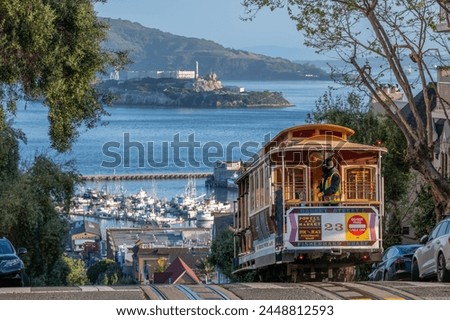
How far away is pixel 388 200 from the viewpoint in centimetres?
5278

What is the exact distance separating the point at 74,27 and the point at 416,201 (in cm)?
2497

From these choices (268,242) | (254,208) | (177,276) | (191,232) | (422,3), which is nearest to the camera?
(268,242)

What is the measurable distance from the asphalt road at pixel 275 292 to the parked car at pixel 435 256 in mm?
2859

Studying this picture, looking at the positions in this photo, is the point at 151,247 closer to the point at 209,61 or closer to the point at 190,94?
the point at 209,61

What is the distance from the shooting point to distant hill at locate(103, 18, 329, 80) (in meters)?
104

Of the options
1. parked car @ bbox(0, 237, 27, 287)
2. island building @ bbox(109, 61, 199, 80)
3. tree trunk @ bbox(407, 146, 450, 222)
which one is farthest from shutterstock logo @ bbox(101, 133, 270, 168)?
parked car @ bbox(0, 237, 27, 287)

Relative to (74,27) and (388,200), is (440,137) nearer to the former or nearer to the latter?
(388,200)

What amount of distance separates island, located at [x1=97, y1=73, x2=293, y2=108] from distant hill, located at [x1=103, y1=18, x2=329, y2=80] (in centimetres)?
135

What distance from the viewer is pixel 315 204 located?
2923cm

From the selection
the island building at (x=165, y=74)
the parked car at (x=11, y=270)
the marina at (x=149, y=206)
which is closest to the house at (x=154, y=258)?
the island building at (x=165, y=74)

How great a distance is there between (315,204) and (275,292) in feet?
26.5

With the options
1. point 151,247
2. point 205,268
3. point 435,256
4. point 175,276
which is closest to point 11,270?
point 435,256

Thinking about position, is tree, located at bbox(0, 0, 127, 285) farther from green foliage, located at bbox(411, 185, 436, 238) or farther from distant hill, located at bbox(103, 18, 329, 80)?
distant hill, located at bbox(103, 18, 329, 80)
